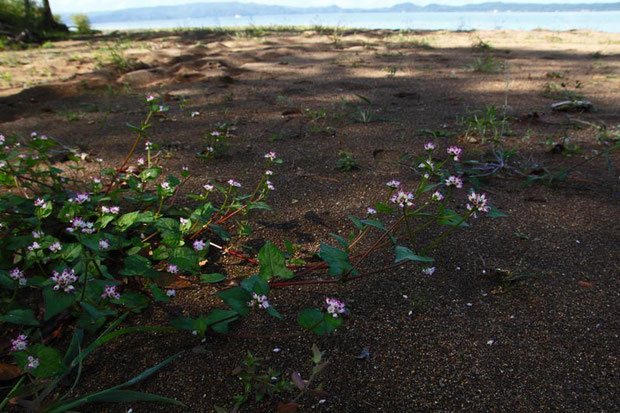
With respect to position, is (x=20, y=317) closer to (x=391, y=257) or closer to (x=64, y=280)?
(x=64, y=280)

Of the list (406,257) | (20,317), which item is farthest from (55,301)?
(406,257)

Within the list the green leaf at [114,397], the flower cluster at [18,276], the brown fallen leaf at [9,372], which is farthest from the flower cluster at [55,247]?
the green leaf at [114,397]

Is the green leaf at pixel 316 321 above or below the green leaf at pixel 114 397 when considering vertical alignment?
above

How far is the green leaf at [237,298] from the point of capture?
948 millimetres

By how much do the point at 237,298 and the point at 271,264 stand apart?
0.15 metres

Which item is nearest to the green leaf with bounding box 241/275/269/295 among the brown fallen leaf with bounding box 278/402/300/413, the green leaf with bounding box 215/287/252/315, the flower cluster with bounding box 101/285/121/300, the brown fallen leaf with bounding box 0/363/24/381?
the green leaf with bounding box 215/287/252/315

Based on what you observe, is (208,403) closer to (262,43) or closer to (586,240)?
(586,240)

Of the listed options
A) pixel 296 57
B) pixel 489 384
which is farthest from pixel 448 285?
pixel 296 57

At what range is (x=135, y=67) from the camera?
4.98 m

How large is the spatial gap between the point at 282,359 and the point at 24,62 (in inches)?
285

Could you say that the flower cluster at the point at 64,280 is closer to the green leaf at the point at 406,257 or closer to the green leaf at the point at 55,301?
the green leaf at the point at 55,301

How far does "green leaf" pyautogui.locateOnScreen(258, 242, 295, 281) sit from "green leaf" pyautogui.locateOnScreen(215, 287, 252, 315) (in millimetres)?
83

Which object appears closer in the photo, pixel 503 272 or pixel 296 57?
pixel 503 272

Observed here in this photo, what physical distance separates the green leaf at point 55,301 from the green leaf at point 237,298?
384 millimetres
